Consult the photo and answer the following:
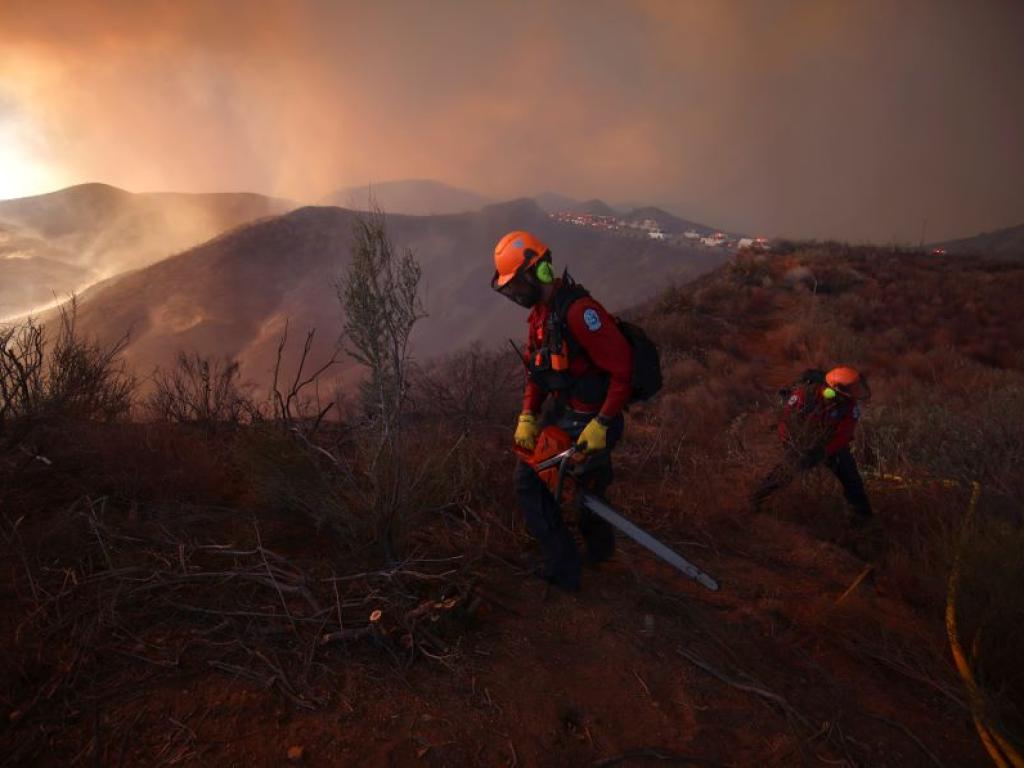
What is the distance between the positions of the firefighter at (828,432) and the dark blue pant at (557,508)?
227 centimetres

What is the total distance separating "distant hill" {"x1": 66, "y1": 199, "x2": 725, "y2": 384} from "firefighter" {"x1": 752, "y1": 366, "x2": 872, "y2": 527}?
27091mm

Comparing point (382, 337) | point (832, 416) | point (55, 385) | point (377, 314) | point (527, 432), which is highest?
point (377, 314)

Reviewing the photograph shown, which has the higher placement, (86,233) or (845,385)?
(86,233)

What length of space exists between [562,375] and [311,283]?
46241 mm

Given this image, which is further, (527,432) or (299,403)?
(299,403)

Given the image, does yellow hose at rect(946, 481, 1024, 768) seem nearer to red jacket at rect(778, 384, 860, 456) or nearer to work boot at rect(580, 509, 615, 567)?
red jacket at rect(778, 384, 860, 456)

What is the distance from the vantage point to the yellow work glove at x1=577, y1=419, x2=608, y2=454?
9.14 feet

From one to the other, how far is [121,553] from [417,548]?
5.10 ft

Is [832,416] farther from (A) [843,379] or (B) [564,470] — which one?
(B) [564,470]

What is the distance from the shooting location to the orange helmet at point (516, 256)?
9.14 ft

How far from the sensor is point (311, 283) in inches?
1753

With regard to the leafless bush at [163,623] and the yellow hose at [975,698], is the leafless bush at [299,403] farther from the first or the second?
the yellow hose at [975,698]

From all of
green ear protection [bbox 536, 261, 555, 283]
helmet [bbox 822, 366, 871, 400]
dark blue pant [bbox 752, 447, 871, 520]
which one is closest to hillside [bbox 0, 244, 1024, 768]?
dark blue pant [bbox 752, 447, 871, 520]

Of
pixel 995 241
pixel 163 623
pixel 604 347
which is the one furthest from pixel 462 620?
pixel 995 241
